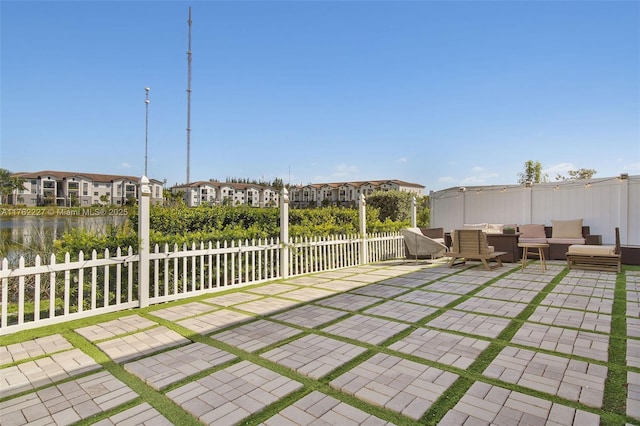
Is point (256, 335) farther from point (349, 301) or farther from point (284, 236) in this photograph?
point (284, 236)

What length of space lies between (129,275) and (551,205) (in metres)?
12.2

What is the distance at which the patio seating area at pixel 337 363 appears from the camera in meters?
1.99

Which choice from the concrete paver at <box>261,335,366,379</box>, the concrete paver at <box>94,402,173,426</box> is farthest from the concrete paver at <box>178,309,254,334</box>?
the concrete paver at <box>94,402,173,426</box>

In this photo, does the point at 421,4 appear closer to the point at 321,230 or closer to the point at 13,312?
the point at 321,230

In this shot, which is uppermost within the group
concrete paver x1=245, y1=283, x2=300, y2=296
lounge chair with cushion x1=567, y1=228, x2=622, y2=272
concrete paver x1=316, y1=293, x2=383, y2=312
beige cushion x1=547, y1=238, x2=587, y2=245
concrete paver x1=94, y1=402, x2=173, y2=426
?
beige cushion x1=547, y1=238, x2=587, y2=245

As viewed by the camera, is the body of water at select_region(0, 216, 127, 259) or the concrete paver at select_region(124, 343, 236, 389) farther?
the body of water at select_region(0, 216, 127, 259)

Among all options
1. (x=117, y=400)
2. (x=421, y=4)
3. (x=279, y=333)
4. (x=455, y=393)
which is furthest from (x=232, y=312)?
(x=421, y=4)

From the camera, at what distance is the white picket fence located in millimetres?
3775

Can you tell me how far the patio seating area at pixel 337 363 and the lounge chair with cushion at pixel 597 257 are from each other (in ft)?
8.43

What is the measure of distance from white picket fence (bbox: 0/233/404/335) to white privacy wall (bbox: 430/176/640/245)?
7.47 metres

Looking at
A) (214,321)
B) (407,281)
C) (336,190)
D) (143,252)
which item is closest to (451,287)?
(407,281)

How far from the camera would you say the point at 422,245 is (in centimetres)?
871

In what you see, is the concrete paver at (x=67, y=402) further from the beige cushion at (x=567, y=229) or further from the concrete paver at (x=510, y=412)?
the beige cushion at (x=567, y=229)

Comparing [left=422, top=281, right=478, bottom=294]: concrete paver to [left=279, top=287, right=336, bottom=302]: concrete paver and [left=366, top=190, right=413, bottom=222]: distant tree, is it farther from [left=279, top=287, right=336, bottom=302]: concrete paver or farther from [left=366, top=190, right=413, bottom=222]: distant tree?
[left=366, top=190, right=413, bottom=222]: distant tree
